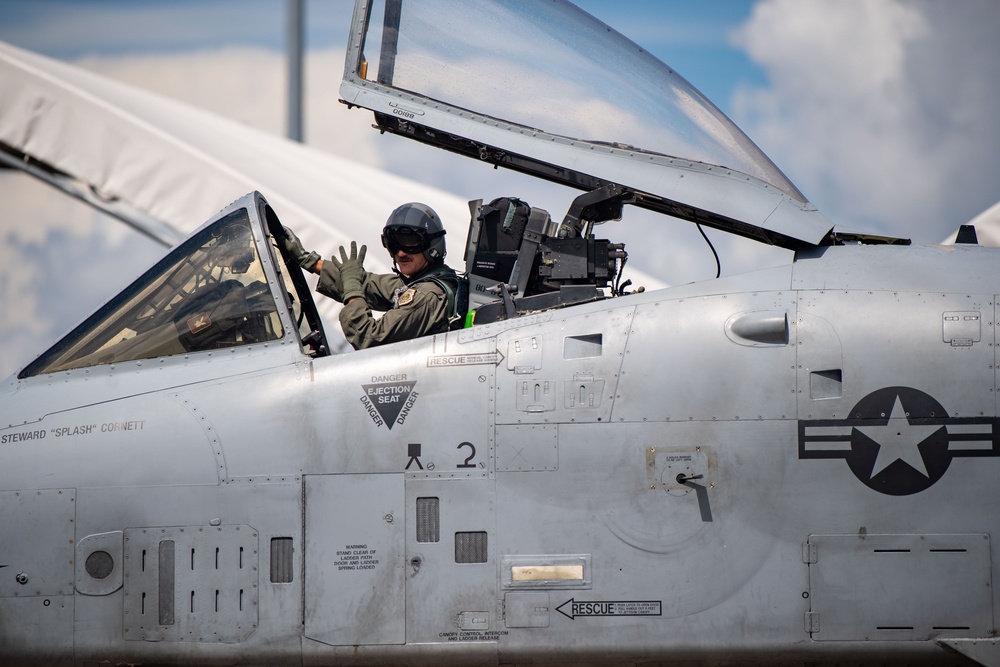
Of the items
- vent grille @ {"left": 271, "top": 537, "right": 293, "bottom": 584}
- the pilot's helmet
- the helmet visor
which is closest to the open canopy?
the pilot's helmet

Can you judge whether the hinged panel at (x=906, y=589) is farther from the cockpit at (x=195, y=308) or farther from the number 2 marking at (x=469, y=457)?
the cockpit at (x=195, y=308)

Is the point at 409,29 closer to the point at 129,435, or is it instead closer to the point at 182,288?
the point at 182,288

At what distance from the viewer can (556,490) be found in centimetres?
489

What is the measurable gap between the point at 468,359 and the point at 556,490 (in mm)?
854

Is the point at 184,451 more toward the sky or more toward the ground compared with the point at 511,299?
more toward the ground

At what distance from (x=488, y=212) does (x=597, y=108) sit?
3.13 feet

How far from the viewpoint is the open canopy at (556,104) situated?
5719 millimetres

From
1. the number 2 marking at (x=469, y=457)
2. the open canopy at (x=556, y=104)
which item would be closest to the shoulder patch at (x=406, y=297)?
the open canopy at (x=556, y=104)

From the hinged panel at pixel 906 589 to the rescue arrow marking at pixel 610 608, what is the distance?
0.84 m

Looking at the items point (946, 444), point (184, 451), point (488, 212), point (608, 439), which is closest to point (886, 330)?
point (946, 444)

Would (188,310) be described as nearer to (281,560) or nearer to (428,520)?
(281,560)

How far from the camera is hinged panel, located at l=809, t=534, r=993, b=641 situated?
15.5 ft

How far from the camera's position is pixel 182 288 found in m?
5.59

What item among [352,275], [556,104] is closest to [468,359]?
[352,275]
